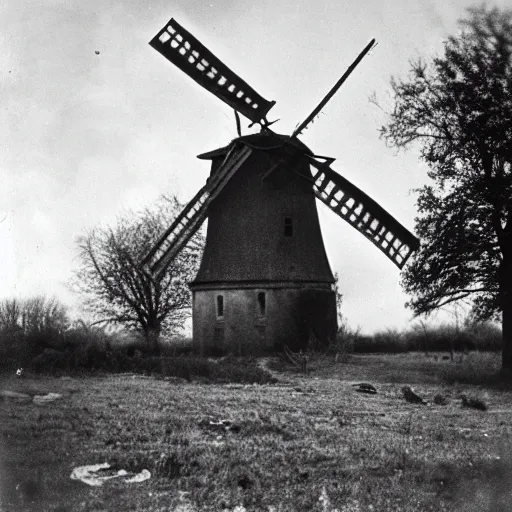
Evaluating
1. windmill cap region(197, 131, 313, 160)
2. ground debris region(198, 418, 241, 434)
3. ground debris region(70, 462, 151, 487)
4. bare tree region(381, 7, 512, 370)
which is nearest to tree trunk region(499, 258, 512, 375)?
bare tree region(381, 7, 512, 370)

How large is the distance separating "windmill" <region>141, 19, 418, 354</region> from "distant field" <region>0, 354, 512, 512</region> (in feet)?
30.9

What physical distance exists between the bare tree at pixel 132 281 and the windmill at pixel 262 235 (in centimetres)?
758

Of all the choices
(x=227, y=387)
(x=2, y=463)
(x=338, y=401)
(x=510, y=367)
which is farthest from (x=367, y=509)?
(x=510, y=367)

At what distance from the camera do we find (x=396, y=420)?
421 inches

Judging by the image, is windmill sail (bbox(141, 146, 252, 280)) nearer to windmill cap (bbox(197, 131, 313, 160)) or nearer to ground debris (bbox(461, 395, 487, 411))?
windmill cap (bbox(197, 131, 313, 160))

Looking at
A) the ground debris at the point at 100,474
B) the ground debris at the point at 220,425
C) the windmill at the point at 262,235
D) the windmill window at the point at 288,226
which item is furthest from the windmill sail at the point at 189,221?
the ground debris at the point at 100,474

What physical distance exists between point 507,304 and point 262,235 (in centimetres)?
853

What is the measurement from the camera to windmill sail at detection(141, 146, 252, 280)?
71.7 feet

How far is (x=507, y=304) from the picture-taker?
687 inches

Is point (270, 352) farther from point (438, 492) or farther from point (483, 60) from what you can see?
point (438, 492)

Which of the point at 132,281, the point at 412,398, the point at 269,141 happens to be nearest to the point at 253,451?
the point at 412,398

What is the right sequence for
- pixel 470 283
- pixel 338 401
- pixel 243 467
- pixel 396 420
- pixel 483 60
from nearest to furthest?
pixel 243 467, pixel 396 420, pixel 338 401, pixel 483 60, pixel 470 283

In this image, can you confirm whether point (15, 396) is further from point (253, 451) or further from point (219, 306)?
point (219, 306)

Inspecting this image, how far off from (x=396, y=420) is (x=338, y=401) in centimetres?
216
